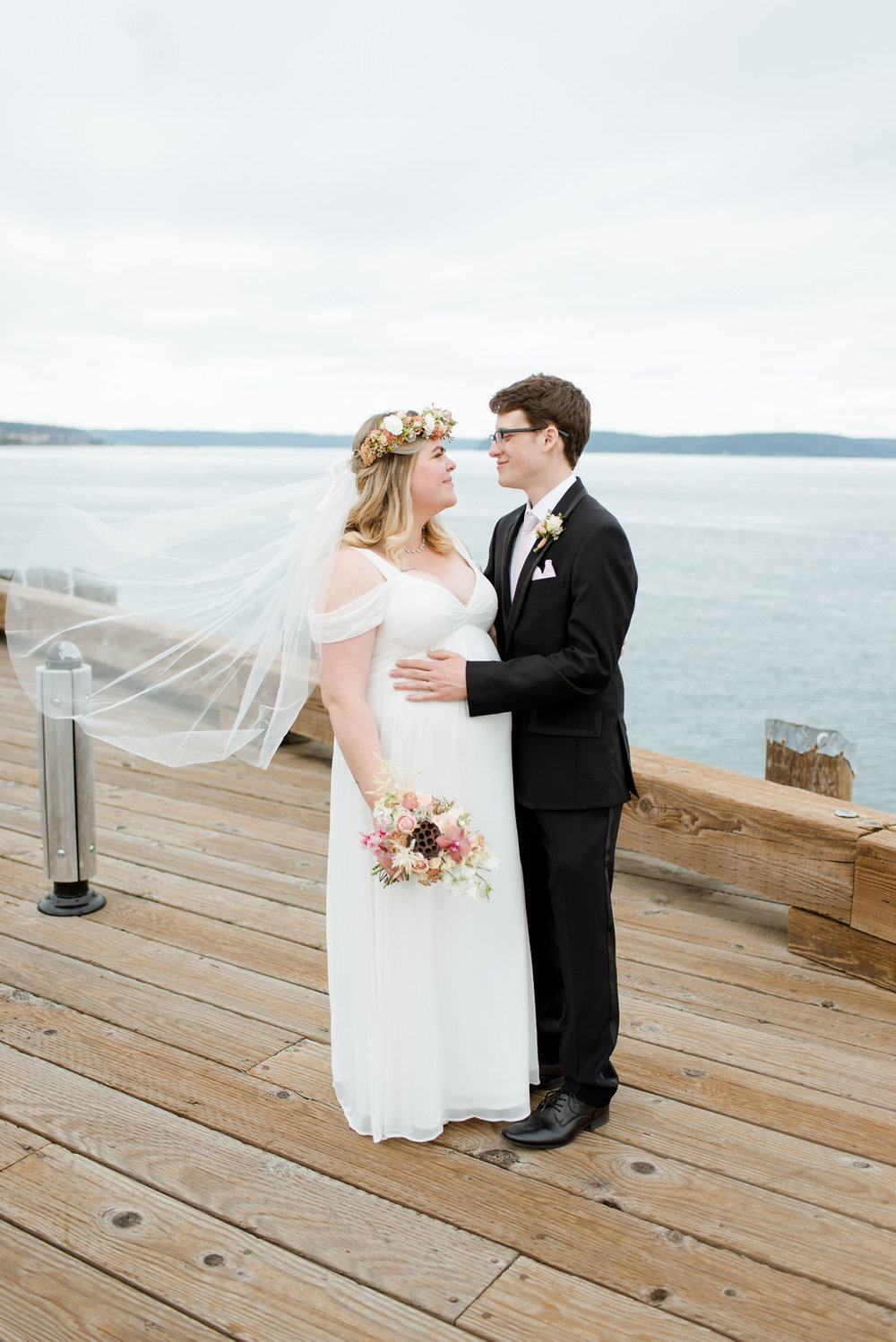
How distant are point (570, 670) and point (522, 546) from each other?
42 cm

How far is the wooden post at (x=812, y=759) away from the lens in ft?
16.0

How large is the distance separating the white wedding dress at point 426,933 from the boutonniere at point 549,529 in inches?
8.4

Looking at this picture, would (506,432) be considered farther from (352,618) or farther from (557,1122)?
(557,1122)

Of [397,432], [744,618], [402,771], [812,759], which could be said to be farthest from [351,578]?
[744,618]

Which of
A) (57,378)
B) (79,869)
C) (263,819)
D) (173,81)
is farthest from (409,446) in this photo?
(57,378)

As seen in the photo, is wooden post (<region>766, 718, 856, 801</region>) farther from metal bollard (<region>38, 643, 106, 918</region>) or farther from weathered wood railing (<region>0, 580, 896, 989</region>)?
metal bollard (<region>38, 643, 106, 918</region>)

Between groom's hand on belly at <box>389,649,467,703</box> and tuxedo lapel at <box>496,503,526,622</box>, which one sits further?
tuxedo lapel at <box>496,503,526,622</box>

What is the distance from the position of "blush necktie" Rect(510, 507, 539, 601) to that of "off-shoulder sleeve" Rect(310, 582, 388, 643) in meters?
0.39

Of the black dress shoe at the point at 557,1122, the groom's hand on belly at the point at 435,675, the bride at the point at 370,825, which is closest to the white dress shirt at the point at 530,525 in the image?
the bride at the point at 370,825

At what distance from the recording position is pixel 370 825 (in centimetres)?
264

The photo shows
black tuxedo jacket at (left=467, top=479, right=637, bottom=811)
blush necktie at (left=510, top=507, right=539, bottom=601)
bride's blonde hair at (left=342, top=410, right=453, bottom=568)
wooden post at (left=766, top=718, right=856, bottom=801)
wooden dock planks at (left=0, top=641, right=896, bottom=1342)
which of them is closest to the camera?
wooden dock planks at (left=0, top=641, right=896, bottom=1342)

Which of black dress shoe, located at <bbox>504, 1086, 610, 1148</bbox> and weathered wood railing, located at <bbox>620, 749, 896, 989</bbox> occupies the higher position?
weathered wood railing, located at <bbox>620, 749, 896, 989</bbox>

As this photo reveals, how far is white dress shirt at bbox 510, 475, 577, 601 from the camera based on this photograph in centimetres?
264

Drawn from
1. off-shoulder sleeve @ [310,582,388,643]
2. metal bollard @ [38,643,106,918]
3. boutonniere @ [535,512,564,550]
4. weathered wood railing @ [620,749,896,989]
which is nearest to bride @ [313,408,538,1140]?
off-shoulder sleeve @ [310,582,388,643]
